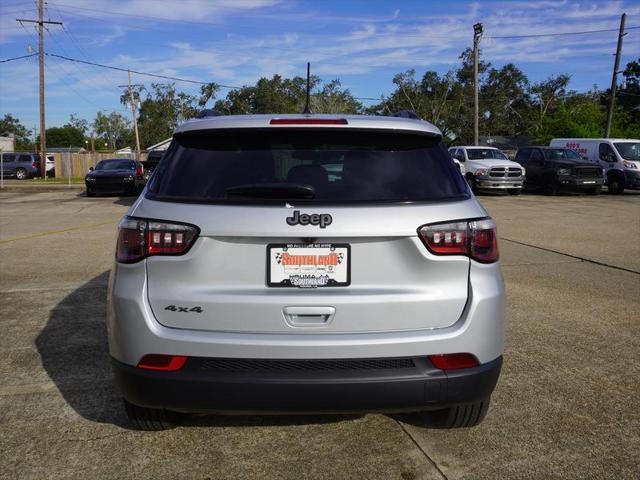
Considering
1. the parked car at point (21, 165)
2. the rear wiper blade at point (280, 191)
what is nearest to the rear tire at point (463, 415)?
the rear wiper blade at point (280, 191)

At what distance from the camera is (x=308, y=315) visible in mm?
2637

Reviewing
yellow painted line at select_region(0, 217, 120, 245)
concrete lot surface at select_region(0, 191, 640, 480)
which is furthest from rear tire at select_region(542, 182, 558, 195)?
concrete lot surface at select_region(0, 191, 640, 480)

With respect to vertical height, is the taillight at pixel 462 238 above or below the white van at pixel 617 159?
below

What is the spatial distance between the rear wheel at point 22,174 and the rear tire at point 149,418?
41248mm

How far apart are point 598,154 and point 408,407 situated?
2455cm

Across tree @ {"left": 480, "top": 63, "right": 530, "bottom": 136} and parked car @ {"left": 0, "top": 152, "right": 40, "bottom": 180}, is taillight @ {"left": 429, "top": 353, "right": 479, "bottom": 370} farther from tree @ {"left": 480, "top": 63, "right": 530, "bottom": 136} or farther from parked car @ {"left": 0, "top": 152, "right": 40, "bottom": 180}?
tree @ {"left": 480, "top": 63, "right": 530, "bottom": 136}

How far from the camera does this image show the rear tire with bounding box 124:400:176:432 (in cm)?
309

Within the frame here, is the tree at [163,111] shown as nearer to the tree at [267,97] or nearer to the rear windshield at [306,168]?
the tree at [267,97]

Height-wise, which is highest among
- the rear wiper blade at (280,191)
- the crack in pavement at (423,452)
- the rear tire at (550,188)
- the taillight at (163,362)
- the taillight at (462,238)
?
the rear wiper blade at (280,191)

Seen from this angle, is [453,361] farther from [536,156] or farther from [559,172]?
[536,156]

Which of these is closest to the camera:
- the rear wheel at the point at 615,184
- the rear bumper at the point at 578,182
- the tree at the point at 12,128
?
the rear bumper at the point at 578,182

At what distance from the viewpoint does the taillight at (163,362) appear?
8.72 ft

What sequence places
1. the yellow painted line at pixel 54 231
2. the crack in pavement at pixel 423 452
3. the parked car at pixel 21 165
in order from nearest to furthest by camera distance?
1. the crack in pavement at pixel 423 452
2. the yellow painted line at pixel 54 231
3. the parked car at pixel 21 165

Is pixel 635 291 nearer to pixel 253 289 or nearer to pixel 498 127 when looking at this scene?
pixel 253 289
